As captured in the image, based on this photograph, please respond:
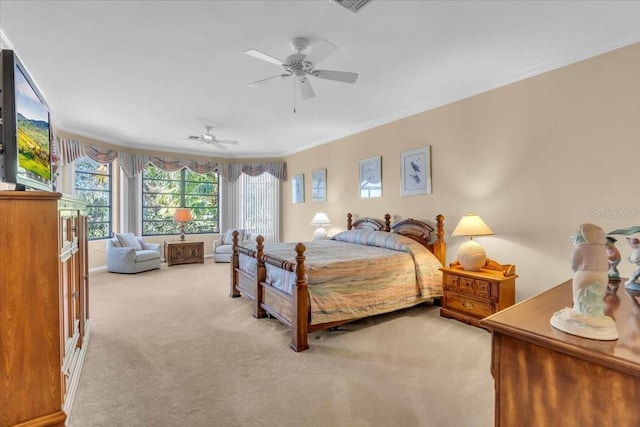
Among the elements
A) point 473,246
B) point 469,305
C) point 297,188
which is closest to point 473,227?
point 473,246

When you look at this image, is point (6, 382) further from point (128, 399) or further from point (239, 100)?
point (239, 100)

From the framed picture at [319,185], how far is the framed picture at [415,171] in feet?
6.34

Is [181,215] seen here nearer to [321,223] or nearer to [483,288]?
[321,223]

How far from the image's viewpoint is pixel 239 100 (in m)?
4.14

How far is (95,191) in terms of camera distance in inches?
250

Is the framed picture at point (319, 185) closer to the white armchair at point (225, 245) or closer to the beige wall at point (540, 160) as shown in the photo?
the white armchair at point (225, 245)

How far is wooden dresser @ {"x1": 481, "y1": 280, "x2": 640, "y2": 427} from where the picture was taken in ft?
2.77

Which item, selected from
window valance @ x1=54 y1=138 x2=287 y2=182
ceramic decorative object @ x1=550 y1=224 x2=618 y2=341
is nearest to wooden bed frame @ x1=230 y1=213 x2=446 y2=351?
ceramic decorative object @ x1=550 y1=224 x2=618 y2=341

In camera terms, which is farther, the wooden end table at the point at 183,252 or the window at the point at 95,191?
the wooden end table at the point at 183,252

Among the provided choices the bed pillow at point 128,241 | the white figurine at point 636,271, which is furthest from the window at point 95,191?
the white figurine at point 636,271

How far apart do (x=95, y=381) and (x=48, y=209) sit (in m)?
1.56

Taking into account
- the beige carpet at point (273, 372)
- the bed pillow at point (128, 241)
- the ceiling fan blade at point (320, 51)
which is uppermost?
the ceiling fan blade at point (320, 51)

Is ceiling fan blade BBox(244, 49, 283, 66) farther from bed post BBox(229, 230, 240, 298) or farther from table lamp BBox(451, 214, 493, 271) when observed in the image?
bed post BBox(229, 230, 240, 298)

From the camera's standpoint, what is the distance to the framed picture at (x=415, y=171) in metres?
4.25
